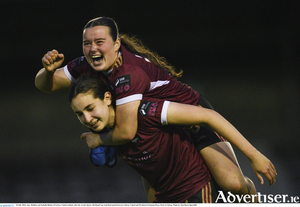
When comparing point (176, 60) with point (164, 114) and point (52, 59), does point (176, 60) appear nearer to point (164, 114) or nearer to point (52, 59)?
point (52, 59)

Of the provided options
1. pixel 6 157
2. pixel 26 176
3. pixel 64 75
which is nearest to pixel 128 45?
pixel 64 75

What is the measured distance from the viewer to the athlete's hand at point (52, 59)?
1.93 m

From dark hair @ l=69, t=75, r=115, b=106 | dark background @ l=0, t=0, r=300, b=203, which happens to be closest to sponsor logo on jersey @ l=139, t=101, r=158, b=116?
dark hair @ l=69, t=75, r=115, b=106

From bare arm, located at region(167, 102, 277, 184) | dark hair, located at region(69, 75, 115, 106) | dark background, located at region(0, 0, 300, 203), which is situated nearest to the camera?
bare arm, located at region(167, 102, 277, 184)

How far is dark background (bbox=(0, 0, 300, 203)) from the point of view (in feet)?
18.8

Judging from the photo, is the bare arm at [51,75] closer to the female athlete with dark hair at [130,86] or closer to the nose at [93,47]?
the female athlete with dark hair at [130,86]

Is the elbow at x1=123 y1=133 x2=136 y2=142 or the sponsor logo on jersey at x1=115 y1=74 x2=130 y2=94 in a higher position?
the sponsor logo on jersey at x1=115 y1=74 x2=130 y2=94

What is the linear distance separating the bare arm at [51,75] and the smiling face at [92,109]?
10.5 inches

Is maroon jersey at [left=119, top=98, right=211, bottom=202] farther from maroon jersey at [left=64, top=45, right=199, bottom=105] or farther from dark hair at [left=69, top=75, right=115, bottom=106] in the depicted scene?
dark hair at [left=69, top=75, right=115, bottom=106]

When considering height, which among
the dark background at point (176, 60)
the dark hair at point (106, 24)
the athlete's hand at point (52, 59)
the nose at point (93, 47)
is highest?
the dark hair at point (106, 24)

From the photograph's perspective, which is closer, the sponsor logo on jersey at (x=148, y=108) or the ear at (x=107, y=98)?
the sponsor logo on jersey at (x=148, y=108)

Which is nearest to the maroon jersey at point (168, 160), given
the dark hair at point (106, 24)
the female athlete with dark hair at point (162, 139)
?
the female athlete with dark hair at point (162, 139)

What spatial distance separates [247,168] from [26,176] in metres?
3.06

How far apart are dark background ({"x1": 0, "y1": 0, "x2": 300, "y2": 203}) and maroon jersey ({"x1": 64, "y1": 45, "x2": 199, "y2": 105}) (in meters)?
3.13
